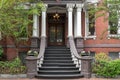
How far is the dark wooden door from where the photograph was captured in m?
28.9

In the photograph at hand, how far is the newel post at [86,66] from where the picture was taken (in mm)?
21066

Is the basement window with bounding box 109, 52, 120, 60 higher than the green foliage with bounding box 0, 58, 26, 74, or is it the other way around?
the basement window with bounding box 109, 52, 120, 60

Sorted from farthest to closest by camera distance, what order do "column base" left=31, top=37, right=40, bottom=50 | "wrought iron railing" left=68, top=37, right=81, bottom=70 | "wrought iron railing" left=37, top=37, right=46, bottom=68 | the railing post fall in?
"column base" left=31, top=37, right=40, bottom=50
"wrought iron railing" left=68, top=37, right=81, bottom=70
"wrought iron railing" left=37, top=37, right=46, bottom=68
the railing post

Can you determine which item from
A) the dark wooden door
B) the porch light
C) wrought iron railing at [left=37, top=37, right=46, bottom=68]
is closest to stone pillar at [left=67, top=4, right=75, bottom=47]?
wrought iron railing at [left=37, top=37, right=46, bottom=68]

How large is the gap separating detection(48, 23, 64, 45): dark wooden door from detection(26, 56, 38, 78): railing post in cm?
793

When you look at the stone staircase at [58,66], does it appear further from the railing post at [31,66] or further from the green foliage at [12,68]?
the green foliage at [12,68]

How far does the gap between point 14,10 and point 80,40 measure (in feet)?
20.8

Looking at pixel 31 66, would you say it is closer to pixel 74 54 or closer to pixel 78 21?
pixel 74 54

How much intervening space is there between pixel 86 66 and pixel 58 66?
2.24 metres

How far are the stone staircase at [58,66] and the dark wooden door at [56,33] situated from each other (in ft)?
10.3

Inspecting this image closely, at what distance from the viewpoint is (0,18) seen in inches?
795

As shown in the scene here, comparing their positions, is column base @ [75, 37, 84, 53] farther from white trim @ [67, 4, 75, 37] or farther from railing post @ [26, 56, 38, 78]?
railing post @ [26, 56, 38, 78]

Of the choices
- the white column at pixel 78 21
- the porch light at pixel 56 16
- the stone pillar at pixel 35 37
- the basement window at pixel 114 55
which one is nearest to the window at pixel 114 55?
the basement window at pixel 114 55

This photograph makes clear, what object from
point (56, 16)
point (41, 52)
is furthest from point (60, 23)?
point (41, 52)
